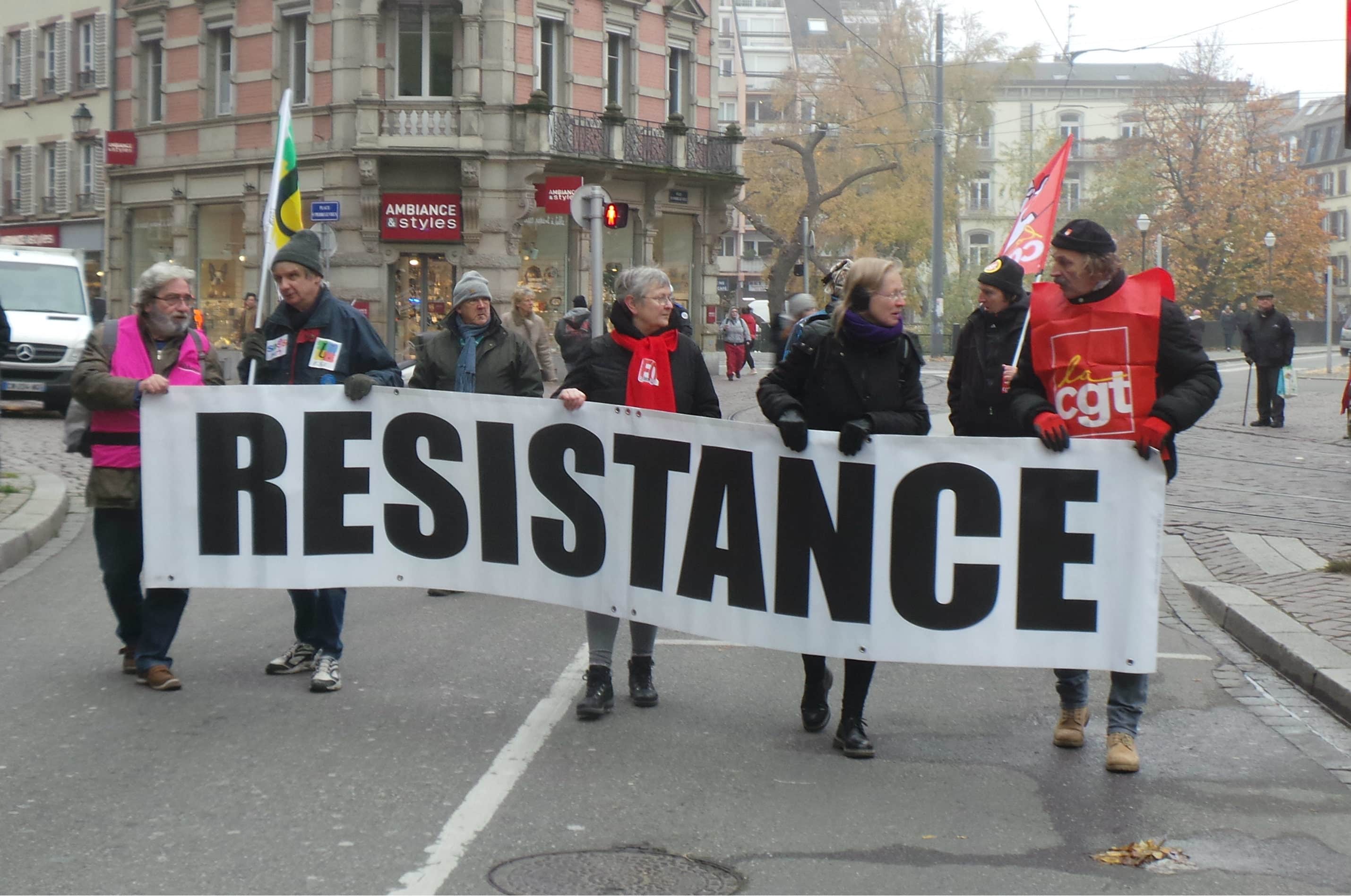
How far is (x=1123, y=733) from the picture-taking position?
5629 mm

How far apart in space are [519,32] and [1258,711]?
27.3 m

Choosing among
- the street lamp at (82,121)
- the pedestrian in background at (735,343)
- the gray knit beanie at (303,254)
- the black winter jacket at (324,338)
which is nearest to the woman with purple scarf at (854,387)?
the black winter jacket at (324,338)

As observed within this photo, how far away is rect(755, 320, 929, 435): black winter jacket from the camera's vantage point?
593cm

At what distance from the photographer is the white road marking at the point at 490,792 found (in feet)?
14.3

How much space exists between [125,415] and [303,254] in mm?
995

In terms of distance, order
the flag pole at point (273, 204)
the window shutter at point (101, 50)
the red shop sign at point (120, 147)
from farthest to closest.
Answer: the window shutter at point (101, 50), the red shop sign at point (120, 147), the flag pole at point (273, 204)

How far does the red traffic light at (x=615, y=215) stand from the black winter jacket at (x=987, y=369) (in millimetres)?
12336

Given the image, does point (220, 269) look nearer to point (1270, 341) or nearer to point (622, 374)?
point (1270, 341)

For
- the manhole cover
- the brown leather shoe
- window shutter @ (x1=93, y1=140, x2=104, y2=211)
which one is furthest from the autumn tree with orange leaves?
the manhole cover

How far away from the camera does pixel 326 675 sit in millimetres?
6664

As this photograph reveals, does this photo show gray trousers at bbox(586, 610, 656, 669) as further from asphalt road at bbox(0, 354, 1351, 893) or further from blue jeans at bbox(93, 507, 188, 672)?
blue jeans at bbox(93, 507, 188, 672)

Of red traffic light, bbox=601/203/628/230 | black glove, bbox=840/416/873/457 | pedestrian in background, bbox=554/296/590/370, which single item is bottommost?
black glove, bbox=840/416/873/457

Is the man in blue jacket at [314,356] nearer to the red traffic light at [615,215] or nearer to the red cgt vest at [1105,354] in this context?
the red cgt vest at [1105,354]

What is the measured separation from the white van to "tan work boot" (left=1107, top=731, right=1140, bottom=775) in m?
17.8
